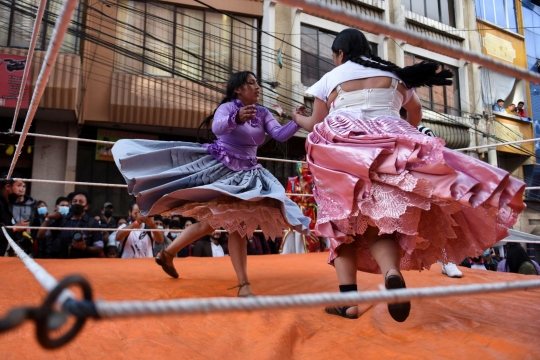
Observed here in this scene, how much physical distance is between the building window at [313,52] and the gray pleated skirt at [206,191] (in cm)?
728

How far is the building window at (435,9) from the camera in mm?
11133

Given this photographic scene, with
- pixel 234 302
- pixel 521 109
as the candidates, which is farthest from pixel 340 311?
pixel 521 109

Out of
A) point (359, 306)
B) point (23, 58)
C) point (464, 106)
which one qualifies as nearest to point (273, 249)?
point (359, 306)

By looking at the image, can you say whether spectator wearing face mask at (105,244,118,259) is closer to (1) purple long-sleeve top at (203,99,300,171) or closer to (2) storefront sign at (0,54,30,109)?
(1) purple long-sleeve top at (203,99,300,171)

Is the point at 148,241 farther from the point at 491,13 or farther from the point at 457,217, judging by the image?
the point at 491,13

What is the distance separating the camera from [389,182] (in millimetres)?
1468

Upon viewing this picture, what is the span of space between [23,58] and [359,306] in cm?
709

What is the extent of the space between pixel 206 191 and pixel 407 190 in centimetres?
96

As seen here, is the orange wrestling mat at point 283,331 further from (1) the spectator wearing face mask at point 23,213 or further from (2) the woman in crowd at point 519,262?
(2) the woman in crowd at point 519,262

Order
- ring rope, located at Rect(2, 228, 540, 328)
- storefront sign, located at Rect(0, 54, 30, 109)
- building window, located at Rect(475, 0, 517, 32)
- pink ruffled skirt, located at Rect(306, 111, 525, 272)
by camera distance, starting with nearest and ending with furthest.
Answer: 1. ring rope, located at Rect(2, 228, 540, 328)
2. pink ruffled skirt, located at Rect(306, 111, 525, 272)
3. storefront sign, located at Rect(0, 54, 30, 109)
4. building window, located at Rect(475, 0, 517, 32)

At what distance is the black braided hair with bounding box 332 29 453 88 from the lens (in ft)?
5.49

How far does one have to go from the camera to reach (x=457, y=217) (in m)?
1.62

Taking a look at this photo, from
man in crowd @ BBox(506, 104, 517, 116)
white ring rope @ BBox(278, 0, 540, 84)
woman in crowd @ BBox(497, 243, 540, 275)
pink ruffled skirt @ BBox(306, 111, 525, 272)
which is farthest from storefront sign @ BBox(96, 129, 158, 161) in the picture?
man in crowd @ BBox(506, 104, 517, 116)

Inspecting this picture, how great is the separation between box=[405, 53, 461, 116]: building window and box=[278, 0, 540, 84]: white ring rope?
10341 millimetres
